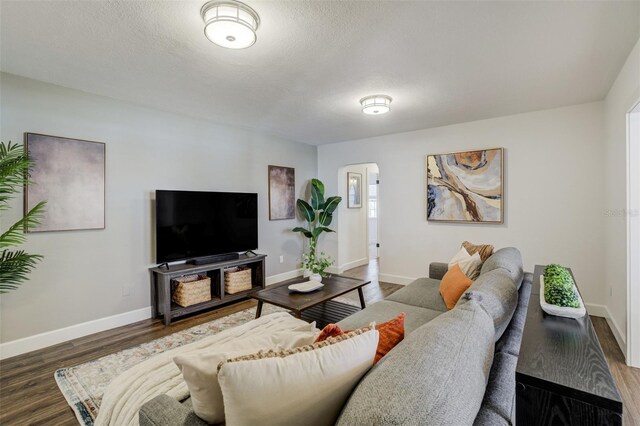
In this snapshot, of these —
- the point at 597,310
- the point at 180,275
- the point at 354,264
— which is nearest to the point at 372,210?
the point at 354,264

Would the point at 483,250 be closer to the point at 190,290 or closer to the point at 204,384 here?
the point at 204,384

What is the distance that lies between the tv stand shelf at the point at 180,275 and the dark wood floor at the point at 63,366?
0.37 ft

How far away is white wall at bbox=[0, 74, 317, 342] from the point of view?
2.66 metres

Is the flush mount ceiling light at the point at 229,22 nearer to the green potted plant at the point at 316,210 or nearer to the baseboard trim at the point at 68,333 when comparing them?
the baseboard trim at the point at 68,333

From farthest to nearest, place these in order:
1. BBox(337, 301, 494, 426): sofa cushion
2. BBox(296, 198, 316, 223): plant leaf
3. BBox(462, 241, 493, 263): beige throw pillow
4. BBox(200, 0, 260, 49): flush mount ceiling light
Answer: BBox(296, 198, 316, 223): plant leaf < BBox(462, 241, 493, 263): beige throw pillow < BBox(200, 0, 260, 49): flush mount ceiling light < BBox(337, 301, 494, 426): sofa cushion

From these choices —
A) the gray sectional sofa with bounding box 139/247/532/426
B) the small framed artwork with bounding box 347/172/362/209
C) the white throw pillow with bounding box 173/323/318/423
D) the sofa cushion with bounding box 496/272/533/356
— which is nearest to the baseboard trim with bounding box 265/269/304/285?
the small framed artwork with bounding box 347/172/362/209

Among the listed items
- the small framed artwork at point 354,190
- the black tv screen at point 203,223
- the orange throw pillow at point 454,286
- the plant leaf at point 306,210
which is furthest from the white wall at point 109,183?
the orange throw pillow at point 454,286

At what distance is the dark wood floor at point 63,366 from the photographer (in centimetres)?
191

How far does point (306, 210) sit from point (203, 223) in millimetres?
1979

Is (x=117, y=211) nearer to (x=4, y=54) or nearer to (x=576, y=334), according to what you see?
(x=4, y=54)

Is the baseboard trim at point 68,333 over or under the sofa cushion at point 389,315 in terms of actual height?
under

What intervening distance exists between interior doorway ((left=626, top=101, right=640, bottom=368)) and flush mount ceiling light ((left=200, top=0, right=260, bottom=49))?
9.61ft

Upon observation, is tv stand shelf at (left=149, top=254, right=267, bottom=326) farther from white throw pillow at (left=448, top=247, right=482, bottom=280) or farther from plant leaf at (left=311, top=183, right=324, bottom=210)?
white throw pillow at (left=448, top=247, right=482, bottom=280)

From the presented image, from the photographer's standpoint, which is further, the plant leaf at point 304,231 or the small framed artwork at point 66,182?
the plant leaf at point 304,231
